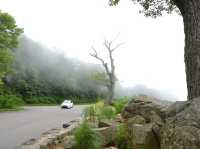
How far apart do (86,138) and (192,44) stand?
2.59m

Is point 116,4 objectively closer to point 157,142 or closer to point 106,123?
point 106,123

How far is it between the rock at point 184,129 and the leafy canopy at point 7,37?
1368 inches

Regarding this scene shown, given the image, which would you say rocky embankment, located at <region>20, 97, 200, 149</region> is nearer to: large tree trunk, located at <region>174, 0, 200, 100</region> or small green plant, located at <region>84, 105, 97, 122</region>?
large tree trunk, located at <region>174, 0, 200, 100</region>

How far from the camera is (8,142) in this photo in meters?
13.8

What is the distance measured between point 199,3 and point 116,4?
8.72 feet

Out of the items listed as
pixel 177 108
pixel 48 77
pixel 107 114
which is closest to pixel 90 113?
pixel 107 114

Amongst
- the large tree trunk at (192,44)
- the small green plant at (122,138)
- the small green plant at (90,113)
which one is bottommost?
the small green plant at (122,138)

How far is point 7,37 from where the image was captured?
40.1 metres

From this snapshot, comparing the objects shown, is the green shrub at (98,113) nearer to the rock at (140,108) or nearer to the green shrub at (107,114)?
the green shrub at (107,114)

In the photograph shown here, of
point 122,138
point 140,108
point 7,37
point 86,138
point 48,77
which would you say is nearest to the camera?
point 86,138

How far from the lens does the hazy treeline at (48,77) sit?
6544cm

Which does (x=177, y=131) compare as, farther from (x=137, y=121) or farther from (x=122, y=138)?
(x=137, y=121)

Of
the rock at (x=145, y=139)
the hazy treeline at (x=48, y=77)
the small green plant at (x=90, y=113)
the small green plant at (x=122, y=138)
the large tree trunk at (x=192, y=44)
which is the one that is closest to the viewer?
the rock at (x=145, y=139)

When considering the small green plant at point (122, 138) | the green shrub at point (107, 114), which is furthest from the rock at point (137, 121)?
the green shrub at point (107, 114)
